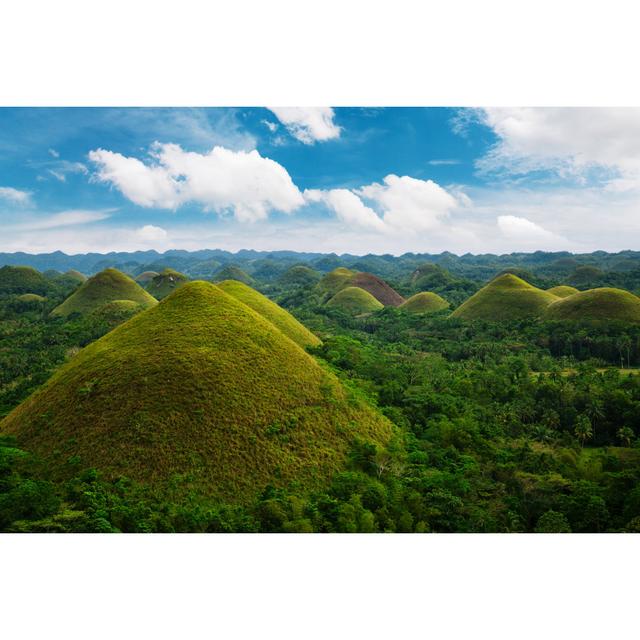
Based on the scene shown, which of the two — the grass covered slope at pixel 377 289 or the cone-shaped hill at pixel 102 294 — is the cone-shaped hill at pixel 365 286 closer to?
the grass covered slope at pixel 377 289

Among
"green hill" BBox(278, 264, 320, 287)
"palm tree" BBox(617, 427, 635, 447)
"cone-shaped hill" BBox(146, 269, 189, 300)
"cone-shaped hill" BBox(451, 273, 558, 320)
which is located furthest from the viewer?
"green hill" BBox(278, 264, 320, 287)

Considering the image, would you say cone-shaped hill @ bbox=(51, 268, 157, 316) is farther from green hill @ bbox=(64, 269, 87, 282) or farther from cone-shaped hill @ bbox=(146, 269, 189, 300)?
green hill @ bbox=(64, 269, 87, 282)

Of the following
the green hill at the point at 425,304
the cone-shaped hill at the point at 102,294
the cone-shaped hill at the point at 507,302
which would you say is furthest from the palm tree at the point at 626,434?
the cone-shaped hill at the point at 102,294

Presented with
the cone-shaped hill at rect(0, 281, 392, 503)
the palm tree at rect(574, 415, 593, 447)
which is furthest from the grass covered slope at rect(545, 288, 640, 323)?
the cone-shaped hill at rect(0, 281, 392, 503)

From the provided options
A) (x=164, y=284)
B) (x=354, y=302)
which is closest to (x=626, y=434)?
(x=354, y=302)

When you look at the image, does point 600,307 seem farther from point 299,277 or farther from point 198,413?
point 299,277

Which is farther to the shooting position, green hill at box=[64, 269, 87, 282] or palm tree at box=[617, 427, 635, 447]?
green hill at box=[64, 269, 87, 282]
